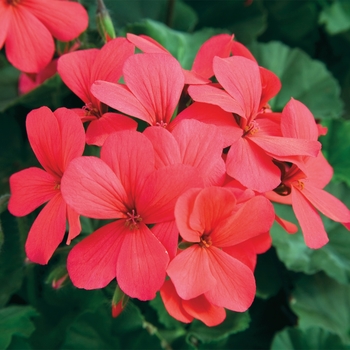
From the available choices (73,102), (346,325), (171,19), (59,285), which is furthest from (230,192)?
(171,19)

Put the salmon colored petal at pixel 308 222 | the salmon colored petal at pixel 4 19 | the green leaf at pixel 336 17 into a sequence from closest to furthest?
the salmon colored petal at pixel 308 222
the salmon colored petal at pixel 4 19
the green leaf at pixel 336 17

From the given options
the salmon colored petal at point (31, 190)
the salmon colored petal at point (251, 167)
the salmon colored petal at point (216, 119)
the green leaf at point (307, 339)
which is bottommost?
the green leaf at point (307, 339)

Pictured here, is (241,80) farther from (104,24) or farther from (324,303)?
(324,303)

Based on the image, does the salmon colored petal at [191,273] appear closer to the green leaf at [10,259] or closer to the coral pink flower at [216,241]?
the coral pink flower at [216,241]

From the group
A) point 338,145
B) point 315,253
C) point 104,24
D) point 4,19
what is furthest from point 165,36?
point 315,253

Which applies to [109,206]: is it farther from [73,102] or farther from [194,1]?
[194,1]

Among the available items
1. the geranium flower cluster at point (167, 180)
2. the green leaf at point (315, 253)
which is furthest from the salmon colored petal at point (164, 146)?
the green leaf at point (315, 253)

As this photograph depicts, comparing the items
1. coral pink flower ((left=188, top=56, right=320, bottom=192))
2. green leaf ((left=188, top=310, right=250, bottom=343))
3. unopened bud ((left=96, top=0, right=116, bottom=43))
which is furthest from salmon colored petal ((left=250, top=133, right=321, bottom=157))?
green leaf ((left=188, top=310, right=250, bottom=343))
